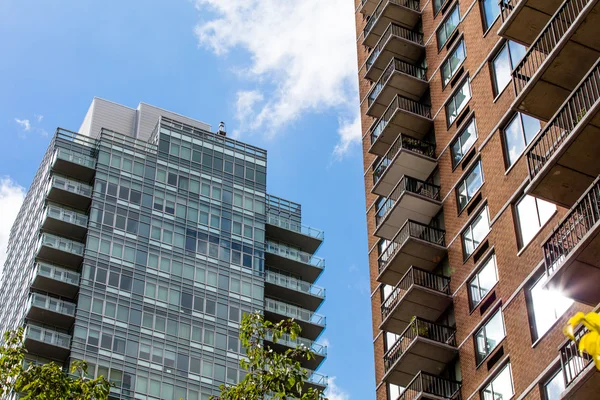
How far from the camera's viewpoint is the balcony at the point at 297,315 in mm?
79000

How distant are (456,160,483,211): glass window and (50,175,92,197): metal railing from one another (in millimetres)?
44330

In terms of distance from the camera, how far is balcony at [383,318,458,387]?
112 ft

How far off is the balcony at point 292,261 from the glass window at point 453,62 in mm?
42225

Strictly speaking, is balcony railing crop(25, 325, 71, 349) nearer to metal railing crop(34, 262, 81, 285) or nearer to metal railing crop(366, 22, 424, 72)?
metal railing crop(34, 262, 81, 285)

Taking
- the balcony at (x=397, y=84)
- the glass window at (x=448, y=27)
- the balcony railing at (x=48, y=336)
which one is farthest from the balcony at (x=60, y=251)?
the glass window at (x=448, y=27)

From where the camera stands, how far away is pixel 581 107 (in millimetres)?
26656

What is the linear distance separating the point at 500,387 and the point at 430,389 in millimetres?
4561

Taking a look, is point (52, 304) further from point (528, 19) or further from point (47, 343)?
point (528, 19)

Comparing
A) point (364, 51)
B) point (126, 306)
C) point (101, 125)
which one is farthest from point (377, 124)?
point (101, 125)

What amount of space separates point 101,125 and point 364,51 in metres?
44.7

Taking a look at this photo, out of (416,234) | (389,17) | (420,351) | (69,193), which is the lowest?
(420,351)

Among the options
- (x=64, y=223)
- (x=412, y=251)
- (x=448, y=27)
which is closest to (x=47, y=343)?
(x=64, y=223)

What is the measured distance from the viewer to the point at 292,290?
80688 mm

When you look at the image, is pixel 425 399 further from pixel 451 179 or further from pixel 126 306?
pixel 126 306
